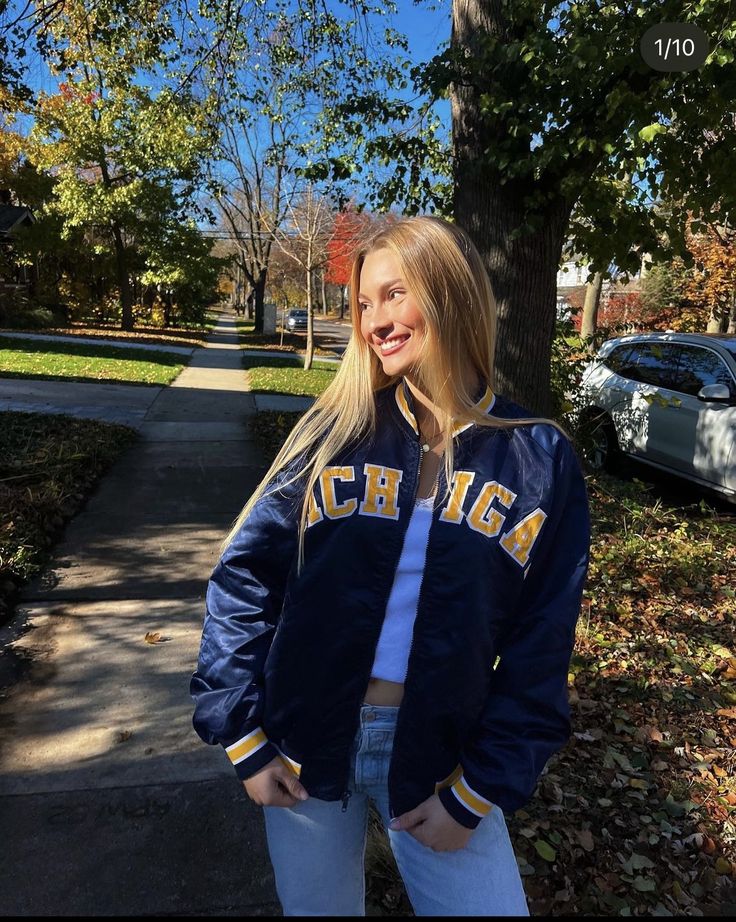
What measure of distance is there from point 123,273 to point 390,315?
26.6 metres

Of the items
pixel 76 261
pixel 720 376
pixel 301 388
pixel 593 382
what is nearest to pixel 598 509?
pixel 720 376

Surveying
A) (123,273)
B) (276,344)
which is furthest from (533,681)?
(276,344)

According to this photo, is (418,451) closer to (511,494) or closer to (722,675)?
(511,494)

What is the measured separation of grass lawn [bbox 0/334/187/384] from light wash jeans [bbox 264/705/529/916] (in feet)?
38.8

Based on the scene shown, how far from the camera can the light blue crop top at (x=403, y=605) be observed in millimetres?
1336

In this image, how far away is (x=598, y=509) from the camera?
5715 mm

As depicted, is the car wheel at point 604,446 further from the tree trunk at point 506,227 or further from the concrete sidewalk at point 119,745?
the concrete sidewalk at point 119,745

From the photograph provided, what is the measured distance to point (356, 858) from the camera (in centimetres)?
142

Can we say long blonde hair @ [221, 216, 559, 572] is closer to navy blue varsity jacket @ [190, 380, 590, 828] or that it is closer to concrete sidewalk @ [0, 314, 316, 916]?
navy blue varsity jacket @ [190, 380, 590, 828]

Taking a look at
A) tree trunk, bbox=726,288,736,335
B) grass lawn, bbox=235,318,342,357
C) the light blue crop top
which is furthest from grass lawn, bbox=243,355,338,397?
the light blue crop top

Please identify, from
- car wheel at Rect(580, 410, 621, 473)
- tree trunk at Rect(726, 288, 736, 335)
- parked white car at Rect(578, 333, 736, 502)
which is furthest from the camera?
tree trunk at Rect(726, 288, 736, 335)

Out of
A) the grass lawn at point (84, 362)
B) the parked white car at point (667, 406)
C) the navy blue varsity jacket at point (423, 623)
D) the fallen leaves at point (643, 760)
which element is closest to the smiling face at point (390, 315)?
the navy blue varsity jacket at point (423, 623)

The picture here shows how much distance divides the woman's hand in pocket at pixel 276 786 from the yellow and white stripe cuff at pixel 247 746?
0.13ft

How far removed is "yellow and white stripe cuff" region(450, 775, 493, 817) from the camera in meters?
1.25
